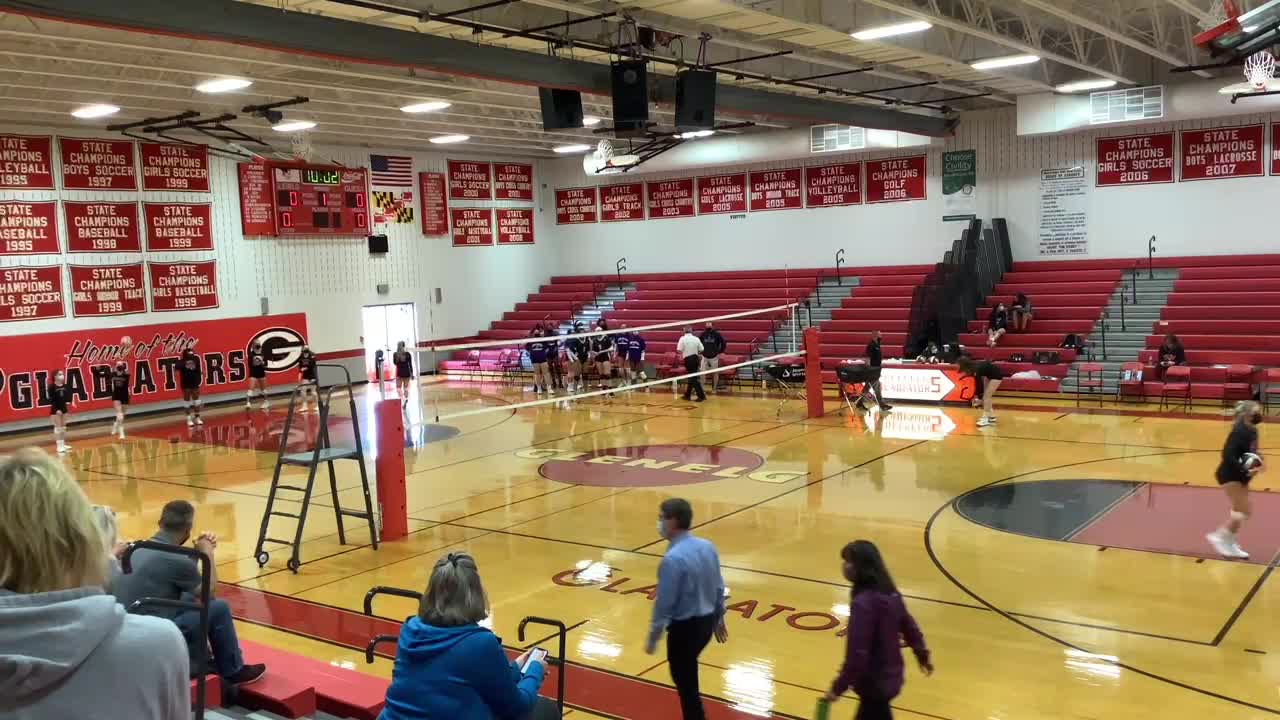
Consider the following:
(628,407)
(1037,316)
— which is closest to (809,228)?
(1037,316)

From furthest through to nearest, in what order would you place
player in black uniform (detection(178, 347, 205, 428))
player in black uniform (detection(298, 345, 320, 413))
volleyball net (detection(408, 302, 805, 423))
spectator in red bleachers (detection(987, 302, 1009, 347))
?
player in black uniform (detection(298, 345, 320, 413))
volleyball net (detection(408, 302, 805, 423))
spectator in red bleachers (detection(987, 302, 1009, 347))
player in black uniform (detection(178, 347, 205, 428))

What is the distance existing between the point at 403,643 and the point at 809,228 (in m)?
26.0

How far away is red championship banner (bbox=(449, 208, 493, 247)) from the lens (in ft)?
103

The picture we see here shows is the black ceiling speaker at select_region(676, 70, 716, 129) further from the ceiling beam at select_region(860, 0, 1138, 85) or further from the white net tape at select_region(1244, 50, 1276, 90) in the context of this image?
the white net tape at select_region(1244, 50, 1276, 90)

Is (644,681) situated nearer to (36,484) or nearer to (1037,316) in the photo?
(36,484)

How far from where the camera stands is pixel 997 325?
2302 cm

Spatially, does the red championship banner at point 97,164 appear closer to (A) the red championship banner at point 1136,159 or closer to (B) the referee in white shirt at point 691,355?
(B) the referee in white shirt at point 691,355

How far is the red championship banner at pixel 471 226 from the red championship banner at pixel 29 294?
37.7 feet

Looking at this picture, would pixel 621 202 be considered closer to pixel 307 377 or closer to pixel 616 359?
pixel 616 359

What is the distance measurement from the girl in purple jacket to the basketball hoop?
73.8 ft

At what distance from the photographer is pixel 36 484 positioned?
6.71 feet

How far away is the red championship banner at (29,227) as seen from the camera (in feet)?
70.4

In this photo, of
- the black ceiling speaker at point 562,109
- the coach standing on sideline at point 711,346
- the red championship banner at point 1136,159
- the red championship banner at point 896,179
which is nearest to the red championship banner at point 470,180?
the coach standing on sideline at point 711,346

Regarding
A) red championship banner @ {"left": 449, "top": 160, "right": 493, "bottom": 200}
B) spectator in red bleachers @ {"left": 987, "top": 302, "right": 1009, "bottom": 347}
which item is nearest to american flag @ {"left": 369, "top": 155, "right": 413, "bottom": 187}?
A: red championship banner @ {"left": 449, "top": 160, "right": 493, "bottom": 200}
